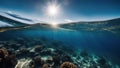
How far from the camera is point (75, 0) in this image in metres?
15.8

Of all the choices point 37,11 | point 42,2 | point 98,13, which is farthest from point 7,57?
point 98,13

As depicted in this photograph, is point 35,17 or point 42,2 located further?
point 35,17

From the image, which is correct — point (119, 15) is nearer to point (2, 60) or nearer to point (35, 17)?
point (35, 17)

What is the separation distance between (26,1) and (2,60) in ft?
30.2

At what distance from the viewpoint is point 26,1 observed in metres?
15.4

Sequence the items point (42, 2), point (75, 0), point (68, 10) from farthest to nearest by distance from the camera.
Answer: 1. point (68, 10)
2. point (75, 0)
3. point (42, 2)

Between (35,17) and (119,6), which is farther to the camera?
(35,17)

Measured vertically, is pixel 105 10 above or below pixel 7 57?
above

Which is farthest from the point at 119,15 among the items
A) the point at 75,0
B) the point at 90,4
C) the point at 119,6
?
the point at 75,0

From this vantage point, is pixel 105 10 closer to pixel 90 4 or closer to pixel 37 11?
pixel 90 4

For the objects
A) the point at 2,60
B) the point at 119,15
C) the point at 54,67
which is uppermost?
the point at 119,15

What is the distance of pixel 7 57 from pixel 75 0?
35.2ft

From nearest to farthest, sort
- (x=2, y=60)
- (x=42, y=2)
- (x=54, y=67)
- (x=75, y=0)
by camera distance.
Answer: (x=2, y=60)
(x=54, y=67)
(x=42, y=2)
(x=75, y=0)

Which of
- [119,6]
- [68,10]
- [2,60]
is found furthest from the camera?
[68,10]
